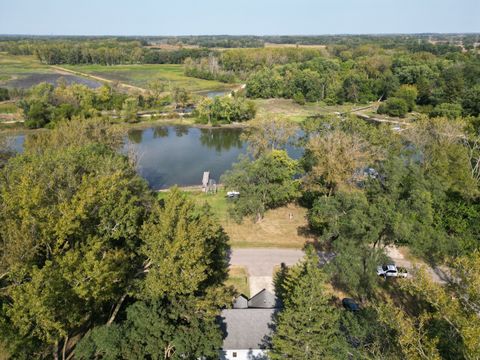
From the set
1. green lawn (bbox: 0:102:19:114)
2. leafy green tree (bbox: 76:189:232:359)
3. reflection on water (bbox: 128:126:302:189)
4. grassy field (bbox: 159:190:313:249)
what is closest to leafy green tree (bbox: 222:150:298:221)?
grassy field (bbox: 159:190:313:249)

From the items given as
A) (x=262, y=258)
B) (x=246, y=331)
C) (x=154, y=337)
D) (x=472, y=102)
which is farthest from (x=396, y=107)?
(x=154, y=337)

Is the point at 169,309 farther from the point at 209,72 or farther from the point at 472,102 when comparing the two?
the point at 209,72

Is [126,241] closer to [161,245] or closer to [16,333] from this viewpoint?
[161,245]

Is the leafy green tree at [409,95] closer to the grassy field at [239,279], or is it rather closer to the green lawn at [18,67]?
the grassy field at [239,279]

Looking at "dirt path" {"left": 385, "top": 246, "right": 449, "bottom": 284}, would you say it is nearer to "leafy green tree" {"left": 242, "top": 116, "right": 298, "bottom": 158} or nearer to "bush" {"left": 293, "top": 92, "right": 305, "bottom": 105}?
"leafy green tree" {"left": 242, "top": 116, "right": 298, "bottom": 158}

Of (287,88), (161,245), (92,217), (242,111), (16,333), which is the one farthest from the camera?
(287,88)

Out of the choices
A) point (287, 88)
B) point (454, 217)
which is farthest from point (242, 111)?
point (454, 217)

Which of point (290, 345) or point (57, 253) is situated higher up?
point (57, 253)
